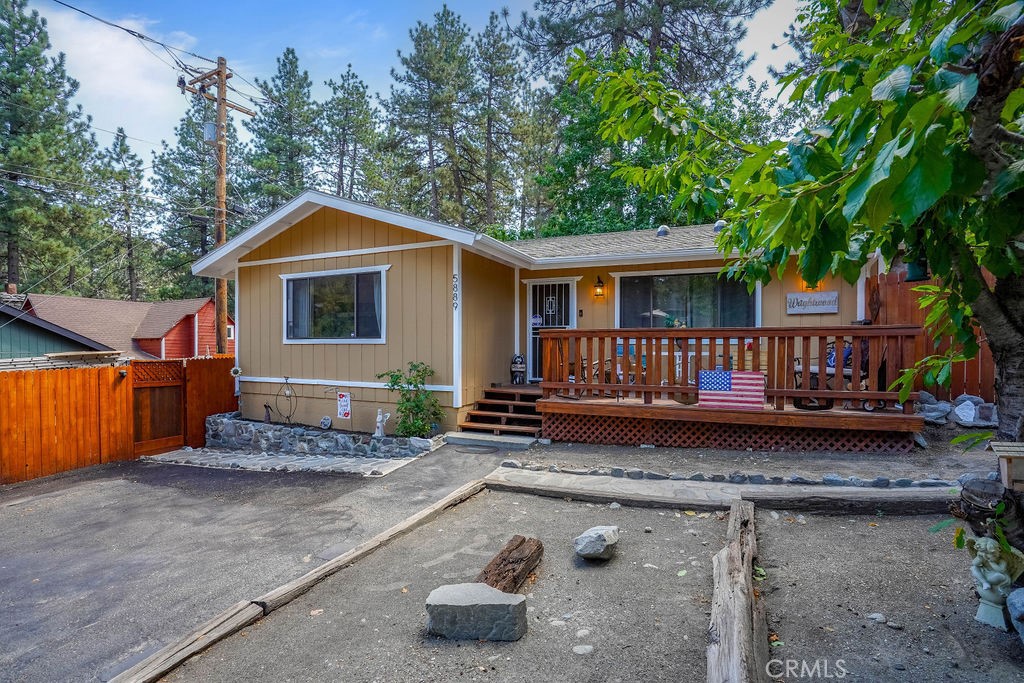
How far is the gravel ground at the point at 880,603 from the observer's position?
81.1 inches

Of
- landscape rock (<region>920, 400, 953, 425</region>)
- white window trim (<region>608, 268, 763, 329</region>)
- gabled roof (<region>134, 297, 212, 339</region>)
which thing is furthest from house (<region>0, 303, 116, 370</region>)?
landscape rock (<region>920, 400, 953, 425</region>)

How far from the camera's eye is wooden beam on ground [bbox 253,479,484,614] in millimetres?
2869

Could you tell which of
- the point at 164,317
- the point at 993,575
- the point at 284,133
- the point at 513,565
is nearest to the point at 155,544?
the point at 513,565

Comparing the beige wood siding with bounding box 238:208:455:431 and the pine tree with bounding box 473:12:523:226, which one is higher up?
the pine tree with bounding box 473:12:523:226

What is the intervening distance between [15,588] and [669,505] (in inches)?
186

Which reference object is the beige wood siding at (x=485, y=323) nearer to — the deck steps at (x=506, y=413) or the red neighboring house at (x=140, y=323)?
the deck steps at (x=506, y=413)

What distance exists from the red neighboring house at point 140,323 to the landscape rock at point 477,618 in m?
20.1

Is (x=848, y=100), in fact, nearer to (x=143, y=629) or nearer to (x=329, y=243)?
(x=143, y=629)

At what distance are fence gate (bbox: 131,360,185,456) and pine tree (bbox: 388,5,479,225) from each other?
14258 millimetres

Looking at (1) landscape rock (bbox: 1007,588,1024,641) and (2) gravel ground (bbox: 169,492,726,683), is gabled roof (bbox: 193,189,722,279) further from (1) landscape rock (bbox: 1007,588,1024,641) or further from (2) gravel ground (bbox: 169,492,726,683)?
(1) landscape rock (bbox: 1007,588,1024,641)

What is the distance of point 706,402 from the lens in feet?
19.7

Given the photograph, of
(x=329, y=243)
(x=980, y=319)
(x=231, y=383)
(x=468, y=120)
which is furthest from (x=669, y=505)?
(x=468, y=120)

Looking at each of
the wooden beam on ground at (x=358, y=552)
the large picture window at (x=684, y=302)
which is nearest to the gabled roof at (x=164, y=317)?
the large picture window at (x=684, y=302)

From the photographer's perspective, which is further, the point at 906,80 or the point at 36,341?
the point at 36,341
